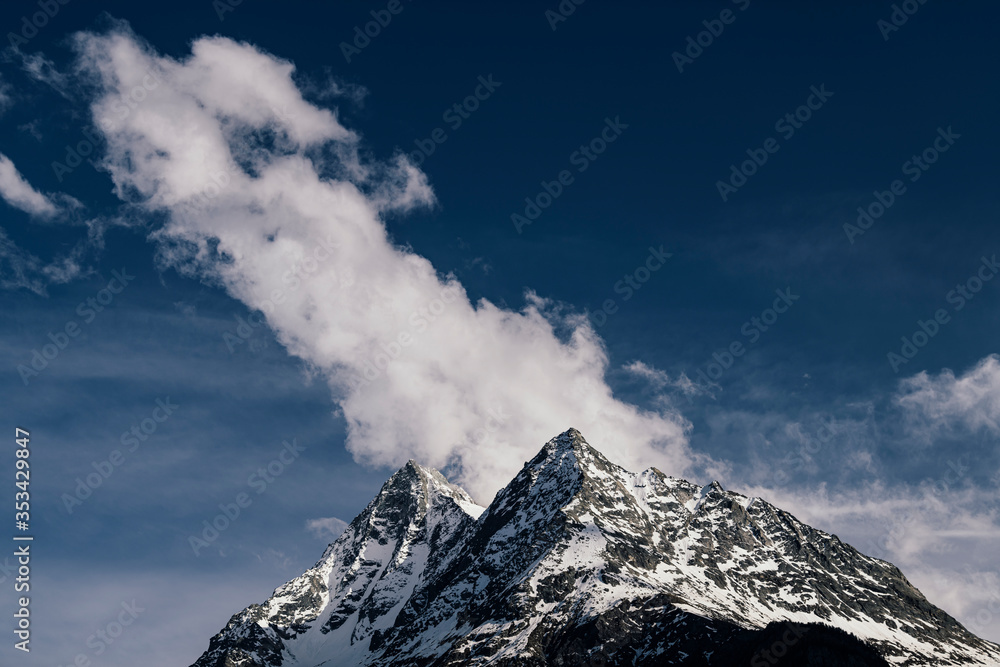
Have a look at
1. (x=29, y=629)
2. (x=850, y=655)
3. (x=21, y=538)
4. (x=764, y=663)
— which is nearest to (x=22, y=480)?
(x=21, y=538)

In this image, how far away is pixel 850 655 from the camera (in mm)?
199500

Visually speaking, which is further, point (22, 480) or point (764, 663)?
point (764, 663)

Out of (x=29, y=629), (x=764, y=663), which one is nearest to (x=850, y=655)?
(x=764, y=663)

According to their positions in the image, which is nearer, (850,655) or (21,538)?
(21,538)

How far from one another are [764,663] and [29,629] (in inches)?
6486

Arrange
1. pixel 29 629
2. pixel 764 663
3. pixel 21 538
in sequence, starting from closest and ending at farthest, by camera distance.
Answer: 1. pixel 21 538
2. pixel 29 629
3. pixel 764 663

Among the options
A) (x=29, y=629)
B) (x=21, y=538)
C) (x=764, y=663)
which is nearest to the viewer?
(x=21, y=538)

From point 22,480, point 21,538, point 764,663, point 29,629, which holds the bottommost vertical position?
point 29,629

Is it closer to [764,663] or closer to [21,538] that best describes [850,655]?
[764,663]

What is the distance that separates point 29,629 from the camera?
110688mm

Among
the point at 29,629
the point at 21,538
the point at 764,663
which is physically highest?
the point at 764,663

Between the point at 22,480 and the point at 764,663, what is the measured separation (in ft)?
566

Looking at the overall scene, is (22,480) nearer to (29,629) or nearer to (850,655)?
(29,629)

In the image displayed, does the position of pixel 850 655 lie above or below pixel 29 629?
above
